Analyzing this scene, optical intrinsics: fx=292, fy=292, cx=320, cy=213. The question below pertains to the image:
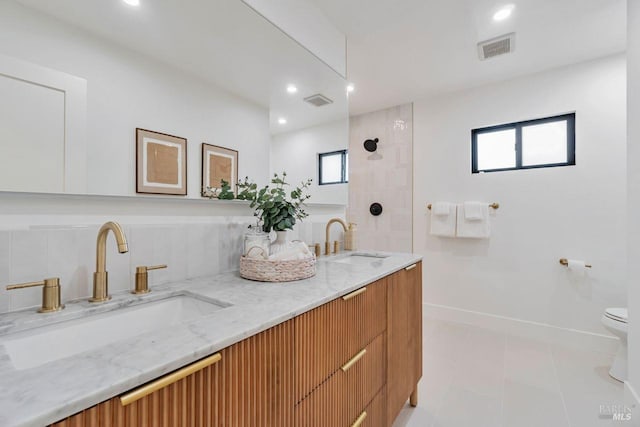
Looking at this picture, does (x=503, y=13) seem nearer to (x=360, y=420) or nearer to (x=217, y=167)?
(x=217, y=167)

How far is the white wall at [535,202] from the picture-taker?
2.38 meters

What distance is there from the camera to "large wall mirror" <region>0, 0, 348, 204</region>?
2.74 feet

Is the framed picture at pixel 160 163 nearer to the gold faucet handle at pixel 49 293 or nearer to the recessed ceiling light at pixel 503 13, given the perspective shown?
the gold faucet handle at pixel 49 293

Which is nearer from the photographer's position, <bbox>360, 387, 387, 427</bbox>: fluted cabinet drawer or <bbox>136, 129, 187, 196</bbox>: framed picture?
<bbox>136, 129, 187, 196</bbox>: framed picture

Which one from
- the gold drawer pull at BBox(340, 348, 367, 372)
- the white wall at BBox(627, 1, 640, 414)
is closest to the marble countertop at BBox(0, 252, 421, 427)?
the gold drawer pull at BBox(340, 348, 367, 372)

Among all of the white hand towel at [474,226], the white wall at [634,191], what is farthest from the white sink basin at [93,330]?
the white hand towel at [474,226]

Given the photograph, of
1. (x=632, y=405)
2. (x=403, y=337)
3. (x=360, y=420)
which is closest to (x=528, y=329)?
(x=632, y=405)

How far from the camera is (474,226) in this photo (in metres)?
2.90

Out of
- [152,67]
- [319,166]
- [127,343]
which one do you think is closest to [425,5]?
[319,166]

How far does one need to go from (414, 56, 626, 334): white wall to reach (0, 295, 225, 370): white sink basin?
110 inches

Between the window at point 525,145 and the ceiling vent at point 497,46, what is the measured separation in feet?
2.67

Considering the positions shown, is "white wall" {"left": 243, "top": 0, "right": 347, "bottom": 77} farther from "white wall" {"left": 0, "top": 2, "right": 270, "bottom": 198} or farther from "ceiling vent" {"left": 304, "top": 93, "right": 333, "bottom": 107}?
"white wall" {"left": 0, "top": 2, "right": 270, "bottom": 198}

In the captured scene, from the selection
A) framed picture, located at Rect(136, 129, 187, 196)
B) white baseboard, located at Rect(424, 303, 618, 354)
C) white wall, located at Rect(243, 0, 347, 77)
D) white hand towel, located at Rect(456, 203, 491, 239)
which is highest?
white wall, located at Rect(243, 0, 347, 77)

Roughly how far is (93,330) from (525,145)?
3428 millimetres
